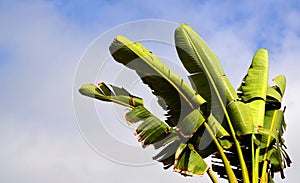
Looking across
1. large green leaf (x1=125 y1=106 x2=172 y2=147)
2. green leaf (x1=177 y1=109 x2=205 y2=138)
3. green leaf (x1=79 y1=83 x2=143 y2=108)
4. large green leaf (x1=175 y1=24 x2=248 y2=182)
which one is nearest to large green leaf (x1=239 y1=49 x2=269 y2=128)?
large green leaf (x1=175 y1=24 x2=248 y2=182)

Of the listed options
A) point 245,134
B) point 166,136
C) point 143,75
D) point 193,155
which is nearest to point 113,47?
point 143,75

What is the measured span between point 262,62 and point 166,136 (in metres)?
2.65

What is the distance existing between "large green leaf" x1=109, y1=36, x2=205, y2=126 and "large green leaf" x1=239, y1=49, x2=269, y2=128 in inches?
50.6

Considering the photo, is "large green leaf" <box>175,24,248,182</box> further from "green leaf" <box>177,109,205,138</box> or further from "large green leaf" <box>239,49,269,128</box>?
"green leaf" <box>177,109,205,138</box>

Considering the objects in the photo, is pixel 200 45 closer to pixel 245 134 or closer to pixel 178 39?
pixel 178 39

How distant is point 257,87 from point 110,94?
264 cm

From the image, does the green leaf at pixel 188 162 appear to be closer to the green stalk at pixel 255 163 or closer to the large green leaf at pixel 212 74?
the large green leaf at pixel 212 74

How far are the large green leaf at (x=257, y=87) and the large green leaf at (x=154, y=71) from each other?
129cm

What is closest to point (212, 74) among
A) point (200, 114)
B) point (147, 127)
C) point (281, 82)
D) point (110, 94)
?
point (200, 114)

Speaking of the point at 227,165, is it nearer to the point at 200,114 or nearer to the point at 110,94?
the point at 200,114

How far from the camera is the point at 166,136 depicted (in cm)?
661

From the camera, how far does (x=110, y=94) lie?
704cm

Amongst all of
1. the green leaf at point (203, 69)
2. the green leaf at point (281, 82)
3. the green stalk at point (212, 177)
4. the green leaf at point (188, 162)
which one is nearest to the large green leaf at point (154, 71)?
the green leaf at point (203, 69)

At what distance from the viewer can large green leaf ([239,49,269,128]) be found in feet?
24.5
